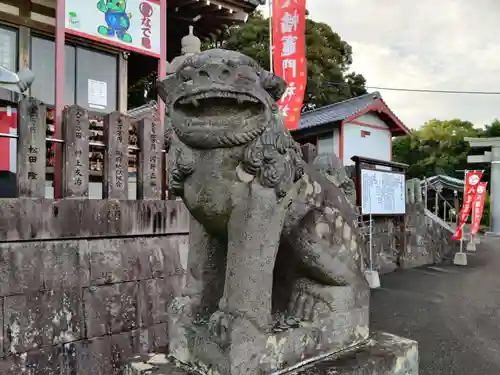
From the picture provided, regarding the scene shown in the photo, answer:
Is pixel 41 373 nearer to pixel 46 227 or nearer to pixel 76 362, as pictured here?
pixel 76 362

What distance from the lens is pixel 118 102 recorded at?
22.0ft

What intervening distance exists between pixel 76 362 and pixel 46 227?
1.11 meters

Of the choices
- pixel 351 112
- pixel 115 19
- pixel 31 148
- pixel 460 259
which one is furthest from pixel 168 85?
pixel 351 112

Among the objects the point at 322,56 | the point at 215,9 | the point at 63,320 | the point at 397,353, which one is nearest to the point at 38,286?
the point at 63,320

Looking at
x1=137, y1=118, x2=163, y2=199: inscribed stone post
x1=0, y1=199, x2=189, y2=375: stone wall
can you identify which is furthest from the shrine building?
x1=0, y1=199, x2=189, y2=375: stone wall

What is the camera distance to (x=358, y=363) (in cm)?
170

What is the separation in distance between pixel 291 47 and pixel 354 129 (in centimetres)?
646

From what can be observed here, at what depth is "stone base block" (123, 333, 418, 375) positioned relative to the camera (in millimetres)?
1631

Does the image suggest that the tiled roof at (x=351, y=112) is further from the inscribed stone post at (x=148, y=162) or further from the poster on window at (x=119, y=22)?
the inscribed stone post at (x=148, y=162)

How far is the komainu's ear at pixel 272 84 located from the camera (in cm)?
154

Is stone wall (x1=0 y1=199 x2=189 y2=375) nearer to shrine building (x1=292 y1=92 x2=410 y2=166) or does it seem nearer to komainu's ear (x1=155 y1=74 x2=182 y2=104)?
komainu's ear (x1=155 y1=74 x2=182 y2=104)

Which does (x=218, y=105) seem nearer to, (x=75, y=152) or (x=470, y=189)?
(x=75, y=152)

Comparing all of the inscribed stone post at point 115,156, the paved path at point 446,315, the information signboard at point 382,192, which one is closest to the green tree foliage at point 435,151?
the information signboard at point 382,192

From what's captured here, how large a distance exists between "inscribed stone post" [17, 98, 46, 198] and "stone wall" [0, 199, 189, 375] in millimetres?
188
